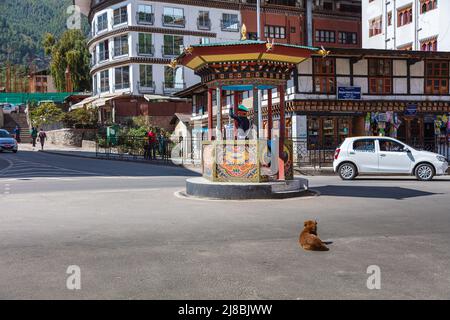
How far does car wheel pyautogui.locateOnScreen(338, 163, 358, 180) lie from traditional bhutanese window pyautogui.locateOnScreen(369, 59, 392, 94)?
10.7 m

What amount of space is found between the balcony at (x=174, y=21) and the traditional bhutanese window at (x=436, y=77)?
91.1 ft

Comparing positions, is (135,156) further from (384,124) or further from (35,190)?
(35,190)

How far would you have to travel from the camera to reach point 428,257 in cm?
620

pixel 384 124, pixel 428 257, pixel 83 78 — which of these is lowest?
pixel 428 257

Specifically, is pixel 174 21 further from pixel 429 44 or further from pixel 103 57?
pixel 429 44

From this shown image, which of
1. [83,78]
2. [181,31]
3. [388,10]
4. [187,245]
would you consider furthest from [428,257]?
[83,78]

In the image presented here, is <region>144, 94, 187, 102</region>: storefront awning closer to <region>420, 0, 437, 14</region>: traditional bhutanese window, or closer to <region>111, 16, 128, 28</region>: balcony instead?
<region>111, 16, 128, 28</region>: balcony

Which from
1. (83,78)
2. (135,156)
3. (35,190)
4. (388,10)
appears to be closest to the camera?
(35,190)

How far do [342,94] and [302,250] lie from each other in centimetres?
2233

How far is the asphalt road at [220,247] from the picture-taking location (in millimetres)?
4902

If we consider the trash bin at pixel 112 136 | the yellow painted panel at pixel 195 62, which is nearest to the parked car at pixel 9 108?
the trash bin at pixel 112 136

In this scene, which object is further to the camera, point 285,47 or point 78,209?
point 285,47

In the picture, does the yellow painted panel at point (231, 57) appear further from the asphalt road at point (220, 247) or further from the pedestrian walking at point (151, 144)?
the pedestrian walking at point (151, 144)

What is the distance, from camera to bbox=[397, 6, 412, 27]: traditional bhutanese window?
37.2 meters
